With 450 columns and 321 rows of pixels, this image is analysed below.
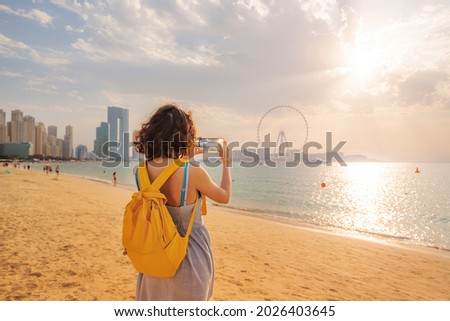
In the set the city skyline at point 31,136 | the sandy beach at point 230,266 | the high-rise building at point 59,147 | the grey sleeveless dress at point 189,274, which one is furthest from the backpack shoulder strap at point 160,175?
the high-rise building at point 59,147

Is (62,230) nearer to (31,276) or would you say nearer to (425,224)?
(31,276)

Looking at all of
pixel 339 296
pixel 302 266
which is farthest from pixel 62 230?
pixel 339 296

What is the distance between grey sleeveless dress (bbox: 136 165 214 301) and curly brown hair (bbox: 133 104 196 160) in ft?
1.10

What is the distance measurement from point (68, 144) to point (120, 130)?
183573 mm

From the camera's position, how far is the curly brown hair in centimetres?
177

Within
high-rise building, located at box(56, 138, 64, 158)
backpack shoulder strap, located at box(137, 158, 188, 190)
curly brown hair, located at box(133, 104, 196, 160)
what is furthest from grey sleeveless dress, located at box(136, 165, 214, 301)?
high-rise building, located at box(56, 138, 64, 158)

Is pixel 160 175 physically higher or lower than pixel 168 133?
lower

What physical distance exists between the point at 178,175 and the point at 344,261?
824 cm

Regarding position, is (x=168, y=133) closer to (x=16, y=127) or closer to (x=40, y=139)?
(x=16, y=127)

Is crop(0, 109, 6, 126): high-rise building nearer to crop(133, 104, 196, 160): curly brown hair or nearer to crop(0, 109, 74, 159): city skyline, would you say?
crop(0, 109, 74, 159): city skyline

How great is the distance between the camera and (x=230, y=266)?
6.77m

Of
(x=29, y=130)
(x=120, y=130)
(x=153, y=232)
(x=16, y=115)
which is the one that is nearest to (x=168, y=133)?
(x=153, y=232)

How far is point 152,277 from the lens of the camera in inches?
74.4

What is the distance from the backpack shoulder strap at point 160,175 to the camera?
1726 mm
